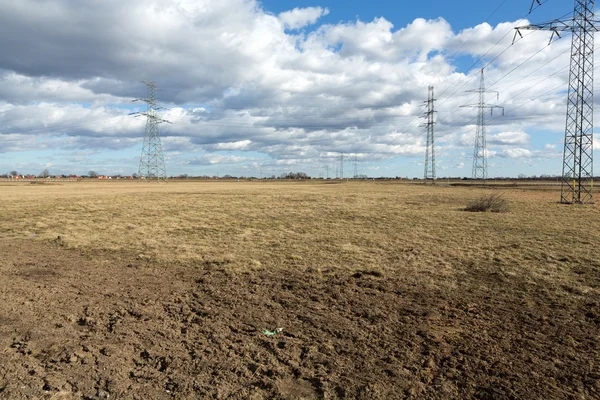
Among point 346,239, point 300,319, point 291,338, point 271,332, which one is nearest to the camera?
point 291,338

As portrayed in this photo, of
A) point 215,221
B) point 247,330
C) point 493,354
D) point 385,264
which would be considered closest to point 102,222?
point 215,221

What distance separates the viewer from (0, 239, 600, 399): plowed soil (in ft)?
16.1

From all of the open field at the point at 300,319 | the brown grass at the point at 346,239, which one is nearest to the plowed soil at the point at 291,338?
the open field at the point at 300,319

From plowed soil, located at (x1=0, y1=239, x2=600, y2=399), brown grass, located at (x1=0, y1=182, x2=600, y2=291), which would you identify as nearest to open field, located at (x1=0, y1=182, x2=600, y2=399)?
plowed soil, located at (x1=0, y1=239, x2=600, y2=399)

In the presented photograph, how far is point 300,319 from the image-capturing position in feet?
23.9

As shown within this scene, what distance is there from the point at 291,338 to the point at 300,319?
35.5 inches

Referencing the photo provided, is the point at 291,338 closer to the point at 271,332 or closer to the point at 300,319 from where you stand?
the point at 271,332

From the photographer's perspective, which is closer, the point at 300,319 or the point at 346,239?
the point at 300,319

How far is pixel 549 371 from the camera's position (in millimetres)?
5383

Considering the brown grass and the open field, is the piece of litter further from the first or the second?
the brown grass

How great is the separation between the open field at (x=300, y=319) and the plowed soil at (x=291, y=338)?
3cm

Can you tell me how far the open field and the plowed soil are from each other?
0.03 meters

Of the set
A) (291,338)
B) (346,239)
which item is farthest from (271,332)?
(346,239)

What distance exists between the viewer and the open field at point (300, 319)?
499cm
